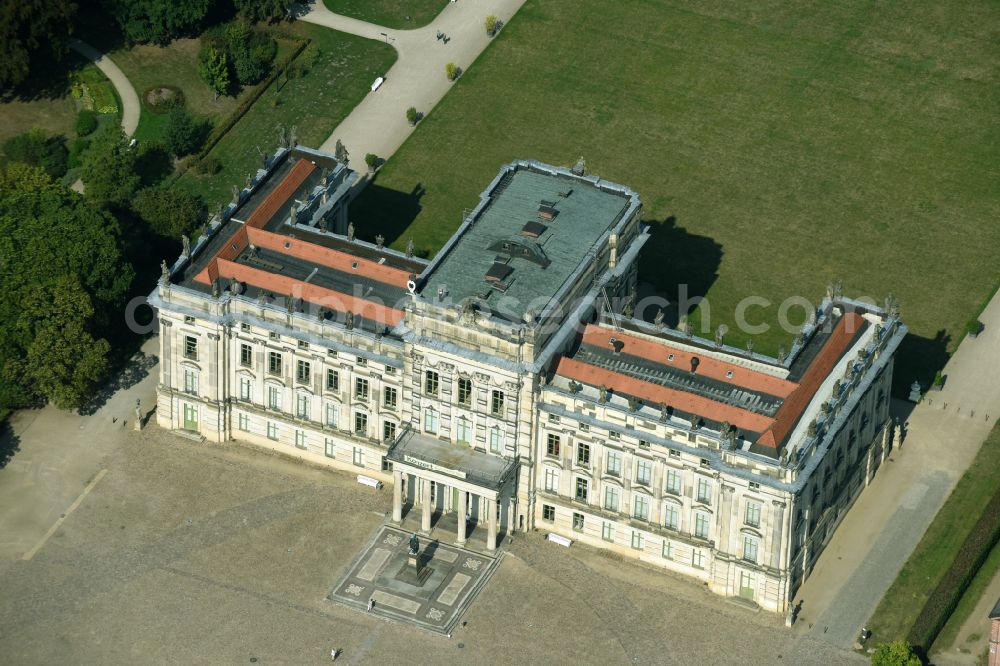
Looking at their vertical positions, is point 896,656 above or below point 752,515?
below

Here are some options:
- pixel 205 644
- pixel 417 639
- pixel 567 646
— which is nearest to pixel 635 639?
pixel 567 646

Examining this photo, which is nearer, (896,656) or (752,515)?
(896,656)

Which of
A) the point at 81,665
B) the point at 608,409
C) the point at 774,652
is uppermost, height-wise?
the point at 608,409

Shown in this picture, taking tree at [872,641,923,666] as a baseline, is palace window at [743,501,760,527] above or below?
above

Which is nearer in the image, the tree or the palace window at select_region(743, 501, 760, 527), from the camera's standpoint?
the tree

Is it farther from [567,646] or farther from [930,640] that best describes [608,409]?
[930,640]
